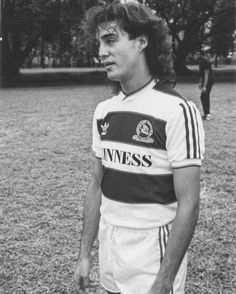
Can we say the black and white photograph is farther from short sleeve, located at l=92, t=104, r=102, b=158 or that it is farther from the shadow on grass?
the shadow on grass

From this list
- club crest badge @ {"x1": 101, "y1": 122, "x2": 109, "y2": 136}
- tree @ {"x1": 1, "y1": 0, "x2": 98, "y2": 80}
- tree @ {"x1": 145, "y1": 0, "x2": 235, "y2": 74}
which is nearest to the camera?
club crest badge @ {"x1": 101, "y1": 122, "x2": 109, "y2": 136}

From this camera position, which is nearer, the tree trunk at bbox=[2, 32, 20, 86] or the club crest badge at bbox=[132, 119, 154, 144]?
the club crest badge at bbox=[132, 119, 154, 144]

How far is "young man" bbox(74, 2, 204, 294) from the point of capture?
1575 mm

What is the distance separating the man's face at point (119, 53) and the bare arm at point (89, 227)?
0.44 m

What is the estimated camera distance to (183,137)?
1563 mm

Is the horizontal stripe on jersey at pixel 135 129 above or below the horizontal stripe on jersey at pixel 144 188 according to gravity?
above

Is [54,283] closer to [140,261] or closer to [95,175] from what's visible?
[95,175]

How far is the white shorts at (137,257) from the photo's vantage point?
1.68 m

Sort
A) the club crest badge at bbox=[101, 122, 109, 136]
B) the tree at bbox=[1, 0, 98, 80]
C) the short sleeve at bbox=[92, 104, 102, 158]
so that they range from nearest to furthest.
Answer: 1. the club crest badge at bbox=[101, 122, 109, 136]
2. the short sleeve at bbox=[92, 104, 102, 158]
3. the tree at bbox=[1, 0, 98, 80]

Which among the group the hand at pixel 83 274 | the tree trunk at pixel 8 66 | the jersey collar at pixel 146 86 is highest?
the jersey collar at pixel 146 86

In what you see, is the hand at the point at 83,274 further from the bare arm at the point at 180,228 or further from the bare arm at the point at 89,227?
the bare arm at the point at 180,228

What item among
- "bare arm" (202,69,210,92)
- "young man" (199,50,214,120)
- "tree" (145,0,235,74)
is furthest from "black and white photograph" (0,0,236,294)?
"tree" (145,0,235,74)

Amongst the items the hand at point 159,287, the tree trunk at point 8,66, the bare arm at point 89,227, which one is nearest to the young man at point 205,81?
the bare arm at point 89,227

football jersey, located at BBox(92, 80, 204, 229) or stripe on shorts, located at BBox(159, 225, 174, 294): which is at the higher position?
football jersey, located at BBox(92, 80, 204, 229)
